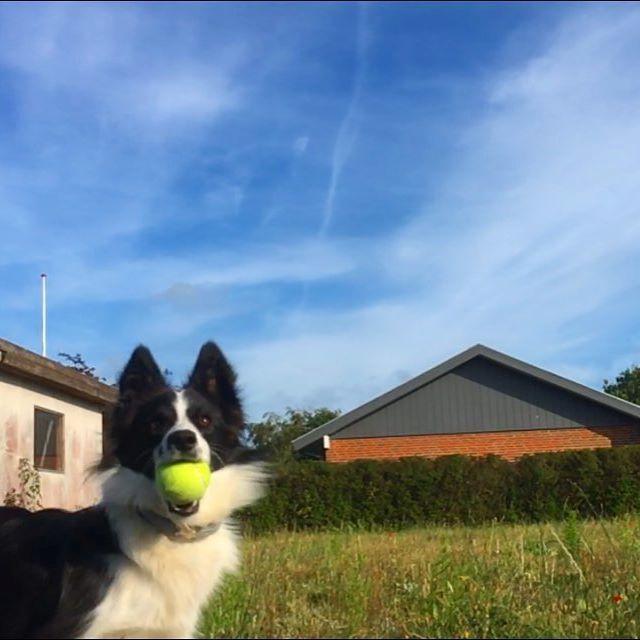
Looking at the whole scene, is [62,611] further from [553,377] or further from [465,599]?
[553,377]

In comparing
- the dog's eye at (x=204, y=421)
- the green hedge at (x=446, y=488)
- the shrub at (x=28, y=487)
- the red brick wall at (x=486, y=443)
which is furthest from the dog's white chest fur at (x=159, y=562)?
the red brick wall at (x=486, y=443)

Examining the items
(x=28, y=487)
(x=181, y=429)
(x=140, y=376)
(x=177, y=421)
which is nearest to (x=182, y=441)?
(x=181, y=429)

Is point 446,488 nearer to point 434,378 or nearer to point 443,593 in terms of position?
point 434,378

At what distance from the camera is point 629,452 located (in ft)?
70.5

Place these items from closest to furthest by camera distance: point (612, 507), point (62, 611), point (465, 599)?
point (62, 611)
point (465, 599)
point (612, 507)

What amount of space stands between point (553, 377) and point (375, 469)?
8.41m

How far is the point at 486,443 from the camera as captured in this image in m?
28.7

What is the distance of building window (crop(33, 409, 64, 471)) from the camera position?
14234 millimetres

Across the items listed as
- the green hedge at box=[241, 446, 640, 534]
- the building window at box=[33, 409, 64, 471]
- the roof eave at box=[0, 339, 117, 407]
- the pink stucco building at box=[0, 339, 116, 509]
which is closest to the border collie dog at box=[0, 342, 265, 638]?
the roof eave at box=[0, 339, 117, 407]

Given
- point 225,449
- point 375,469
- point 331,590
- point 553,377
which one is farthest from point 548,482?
point 225,449

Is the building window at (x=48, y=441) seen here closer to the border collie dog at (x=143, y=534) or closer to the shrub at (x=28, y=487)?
the shrub at (x=28, y=487)

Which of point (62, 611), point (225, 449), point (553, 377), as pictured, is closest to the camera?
point (62, 611)

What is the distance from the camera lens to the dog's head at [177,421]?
15.5 ft

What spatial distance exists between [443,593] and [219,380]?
2.07 m
